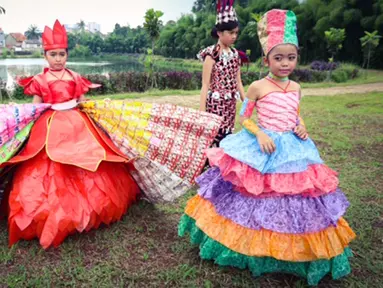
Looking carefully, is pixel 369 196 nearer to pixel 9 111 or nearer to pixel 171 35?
pixel 9 111

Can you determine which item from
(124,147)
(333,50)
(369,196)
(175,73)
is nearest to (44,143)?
(124,147)

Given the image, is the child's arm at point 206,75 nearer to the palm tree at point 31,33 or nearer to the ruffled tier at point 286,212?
the ruffled tier at point 286,212

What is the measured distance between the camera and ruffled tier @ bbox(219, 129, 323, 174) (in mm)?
2225

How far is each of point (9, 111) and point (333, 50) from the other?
2216cm

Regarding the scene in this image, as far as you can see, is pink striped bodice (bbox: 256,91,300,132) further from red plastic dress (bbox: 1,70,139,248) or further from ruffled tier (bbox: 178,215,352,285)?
red plastic dress (bbox: 1,70,139,248)

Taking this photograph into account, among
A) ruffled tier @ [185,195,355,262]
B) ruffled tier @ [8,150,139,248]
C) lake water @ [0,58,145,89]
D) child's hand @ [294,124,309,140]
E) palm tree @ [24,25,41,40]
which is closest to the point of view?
ruffled tier @ [185,195,355,262]

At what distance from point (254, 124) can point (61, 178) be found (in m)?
1.57

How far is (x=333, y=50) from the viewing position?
71.9 feet

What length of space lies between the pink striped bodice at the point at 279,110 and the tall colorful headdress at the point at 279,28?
33 centimetres

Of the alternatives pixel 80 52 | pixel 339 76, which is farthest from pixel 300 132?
pixel 80 52

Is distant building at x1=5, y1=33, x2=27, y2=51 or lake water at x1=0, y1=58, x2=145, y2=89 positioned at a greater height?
distant building at x1=5, y1=33, x2=27, y2=51

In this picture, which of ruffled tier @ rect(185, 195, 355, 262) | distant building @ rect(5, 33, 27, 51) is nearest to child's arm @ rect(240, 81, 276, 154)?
ruffled tier @ rect(185, 195, 355, 262)

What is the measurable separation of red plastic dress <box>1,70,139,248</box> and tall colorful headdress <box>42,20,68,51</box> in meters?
0.29

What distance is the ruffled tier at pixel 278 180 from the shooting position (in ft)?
7.20
